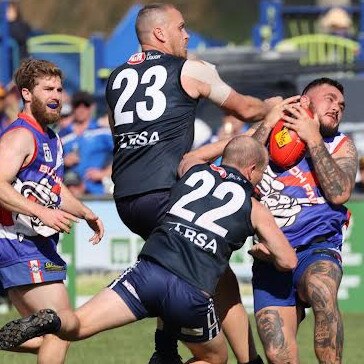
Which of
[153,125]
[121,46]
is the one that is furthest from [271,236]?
[121,46]

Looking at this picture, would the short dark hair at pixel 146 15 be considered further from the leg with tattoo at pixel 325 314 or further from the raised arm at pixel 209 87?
the leg with tattoo at pixel 325 314

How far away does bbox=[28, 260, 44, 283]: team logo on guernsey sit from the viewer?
866 centimetres

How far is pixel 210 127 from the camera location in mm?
16391

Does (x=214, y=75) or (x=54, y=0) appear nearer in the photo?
(x=214, y=75)

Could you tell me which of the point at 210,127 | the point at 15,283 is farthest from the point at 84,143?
the point at 15,283

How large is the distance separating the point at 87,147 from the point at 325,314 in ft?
24.0

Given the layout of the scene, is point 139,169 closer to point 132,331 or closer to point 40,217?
point 40,217

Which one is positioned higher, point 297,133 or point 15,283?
point 297,133

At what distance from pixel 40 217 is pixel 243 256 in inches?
218

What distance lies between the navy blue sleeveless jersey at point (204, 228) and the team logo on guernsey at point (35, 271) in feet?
3.22

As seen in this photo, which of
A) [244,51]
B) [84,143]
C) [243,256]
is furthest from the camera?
[244,51]

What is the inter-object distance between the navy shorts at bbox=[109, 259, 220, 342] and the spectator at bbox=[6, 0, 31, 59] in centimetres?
1051

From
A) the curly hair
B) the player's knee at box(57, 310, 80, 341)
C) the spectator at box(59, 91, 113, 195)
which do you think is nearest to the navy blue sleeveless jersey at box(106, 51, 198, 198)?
the curly hair

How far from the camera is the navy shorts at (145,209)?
329 inches
